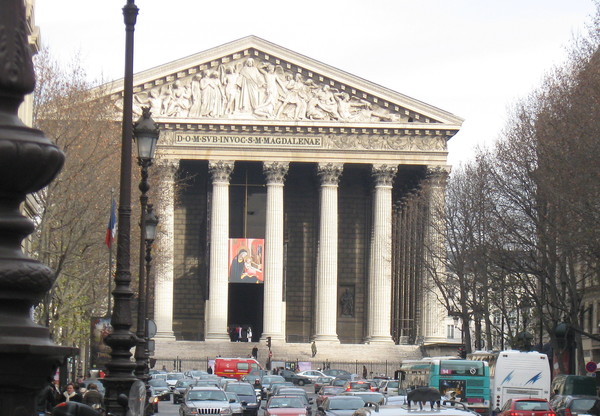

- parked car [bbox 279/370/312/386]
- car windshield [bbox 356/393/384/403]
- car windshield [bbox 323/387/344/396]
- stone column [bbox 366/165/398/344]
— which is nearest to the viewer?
car windshield [bbox 356/393/384/403]

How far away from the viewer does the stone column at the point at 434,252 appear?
2933 inches

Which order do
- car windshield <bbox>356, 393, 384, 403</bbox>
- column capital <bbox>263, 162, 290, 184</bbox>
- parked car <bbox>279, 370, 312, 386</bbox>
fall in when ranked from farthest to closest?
column capital <bbox>263, 162, 290, 184</bbox>, parked car <bbox>279, 370, 312, 386</bbox>, car windshield <bbox>356, 393, 384, 403</bbox>

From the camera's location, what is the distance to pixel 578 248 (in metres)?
45.1

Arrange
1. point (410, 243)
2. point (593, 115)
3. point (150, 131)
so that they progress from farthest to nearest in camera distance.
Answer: point (410, 243), point (593, 115), point (150, 131)

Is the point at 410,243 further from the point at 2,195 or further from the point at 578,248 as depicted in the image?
the point at 2,195

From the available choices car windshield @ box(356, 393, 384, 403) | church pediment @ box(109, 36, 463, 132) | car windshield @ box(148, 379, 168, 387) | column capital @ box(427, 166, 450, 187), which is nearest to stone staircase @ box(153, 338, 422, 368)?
column capital @ box(427, 166, 450, 187)

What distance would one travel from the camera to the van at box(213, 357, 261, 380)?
244 ft

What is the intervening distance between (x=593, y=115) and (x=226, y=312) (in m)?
54.6

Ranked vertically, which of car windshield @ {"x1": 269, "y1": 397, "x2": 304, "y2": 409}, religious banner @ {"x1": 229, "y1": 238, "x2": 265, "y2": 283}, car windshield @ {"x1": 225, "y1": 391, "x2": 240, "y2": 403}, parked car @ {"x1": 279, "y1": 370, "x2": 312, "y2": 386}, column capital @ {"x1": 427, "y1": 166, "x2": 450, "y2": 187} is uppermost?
column capital @ {"x1": 427, "y1": 166, "x2": 450, "y2": 187}

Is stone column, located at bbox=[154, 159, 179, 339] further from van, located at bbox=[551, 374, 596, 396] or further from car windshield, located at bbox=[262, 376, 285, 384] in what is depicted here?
van, located at bbox=[551, 374, 596, 396]

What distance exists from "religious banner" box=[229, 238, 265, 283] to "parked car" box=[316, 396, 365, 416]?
49945 millimetres

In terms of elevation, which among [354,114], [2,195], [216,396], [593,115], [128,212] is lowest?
[216,396]

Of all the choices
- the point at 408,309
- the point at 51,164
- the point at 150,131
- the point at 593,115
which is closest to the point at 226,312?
the point at 408,309

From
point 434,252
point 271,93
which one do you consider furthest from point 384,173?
point 434,252
